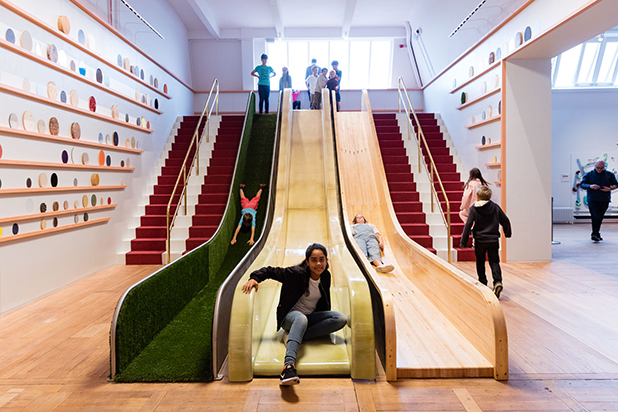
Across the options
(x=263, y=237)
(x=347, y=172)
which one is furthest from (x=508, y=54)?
(x=263, y=237)

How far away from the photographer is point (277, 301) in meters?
4.71

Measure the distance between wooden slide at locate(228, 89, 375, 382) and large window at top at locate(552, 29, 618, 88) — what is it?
1032 cm

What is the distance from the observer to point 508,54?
696 centimetres

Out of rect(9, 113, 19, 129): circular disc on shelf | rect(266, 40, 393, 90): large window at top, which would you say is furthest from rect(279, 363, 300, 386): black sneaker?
rect(266, 40, 393, 90): large window at top

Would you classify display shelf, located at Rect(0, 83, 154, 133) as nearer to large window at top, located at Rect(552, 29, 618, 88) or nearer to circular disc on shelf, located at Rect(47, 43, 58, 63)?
circular disc on shelf, located at Rect(47, 43, 58, 63)

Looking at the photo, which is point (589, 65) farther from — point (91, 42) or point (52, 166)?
point (52, 166)

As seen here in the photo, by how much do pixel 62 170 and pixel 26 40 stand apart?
176cm

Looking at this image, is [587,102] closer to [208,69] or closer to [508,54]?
[508,54]

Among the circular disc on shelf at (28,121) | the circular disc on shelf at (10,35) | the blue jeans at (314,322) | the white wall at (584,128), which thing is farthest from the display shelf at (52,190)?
the white wall at (584,128)

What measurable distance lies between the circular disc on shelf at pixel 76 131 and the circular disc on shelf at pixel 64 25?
4.38 feet

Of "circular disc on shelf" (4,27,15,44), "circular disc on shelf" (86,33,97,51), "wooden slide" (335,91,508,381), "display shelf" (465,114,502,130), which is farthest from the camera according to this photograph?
"display shelf" (465,114,502,130)

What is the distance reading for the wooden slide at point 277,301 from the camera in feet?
10.0

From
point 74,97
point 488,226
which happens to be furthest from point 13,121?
point 488,226

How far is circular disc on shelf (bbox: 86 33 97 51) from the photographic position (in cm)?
652
